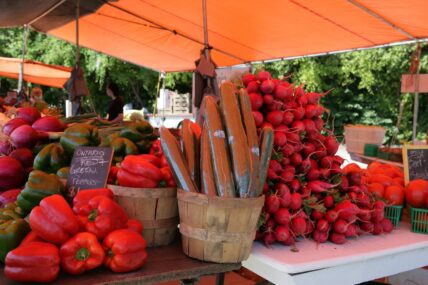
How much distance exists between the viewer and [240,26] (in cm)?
654

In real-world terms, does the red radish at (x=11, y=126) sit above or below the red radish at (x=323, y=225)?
above

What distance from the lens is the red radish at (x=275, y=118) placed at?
5.80 feet

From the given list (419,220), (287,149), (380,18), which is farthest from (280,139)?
(380,18)

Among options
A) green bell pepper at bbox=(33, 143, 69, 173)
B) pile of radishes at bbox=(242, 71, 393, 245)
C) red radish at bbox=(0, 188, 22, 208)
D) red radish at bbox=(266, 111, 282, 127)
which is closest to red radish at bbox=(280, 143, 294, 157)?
pile of radishes at bbox=(242, 71, 393, 245)

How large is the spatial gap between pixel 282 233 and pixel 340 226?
0.28 m

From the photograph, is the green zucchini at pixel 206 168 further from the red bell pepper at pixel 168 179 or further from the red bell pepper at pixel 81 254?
the red bell pepper at pixel 81 254

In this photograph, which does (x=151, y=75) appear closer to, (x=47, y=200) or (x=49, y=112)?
(x=49, y=112)

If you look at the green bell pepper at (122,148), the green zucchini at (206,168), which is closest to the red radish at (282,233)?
the green zucchini at (206,168)

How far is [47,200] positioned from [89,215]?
147 mm

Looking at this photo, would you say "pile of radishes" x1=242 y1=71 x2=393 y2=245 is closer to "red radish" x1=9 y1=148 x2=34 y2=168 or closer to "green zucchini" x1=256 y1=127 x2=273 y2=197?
"green zucchini" x1=256 y1=127 x2=273 y2=197

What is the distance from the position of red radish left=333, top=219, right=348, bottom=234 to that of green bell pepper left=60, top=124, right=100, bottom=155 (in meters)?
1.17

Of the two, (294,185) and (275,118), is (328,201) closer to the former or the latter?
(294,185)

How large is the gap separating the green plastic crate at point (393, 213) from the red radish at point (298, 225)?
613 millimetres

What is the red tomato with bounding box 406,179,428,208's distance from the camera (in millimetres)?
1943
